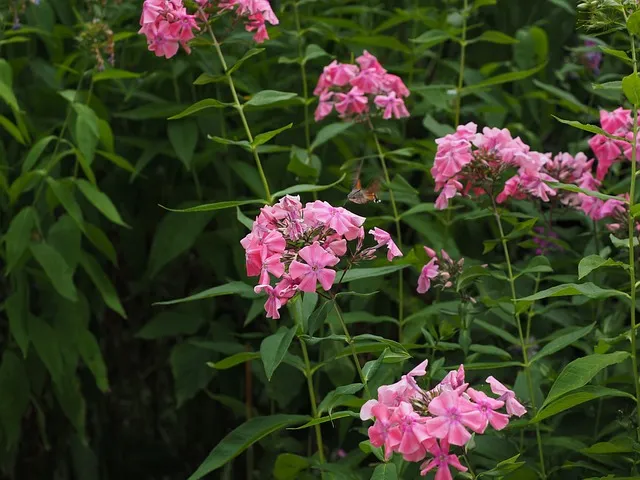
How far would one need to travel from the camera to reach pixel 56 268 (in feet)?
7.68

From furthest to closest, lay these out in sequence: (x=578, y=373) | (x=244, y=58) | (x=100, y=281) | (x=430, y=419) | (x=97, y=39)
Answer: (x=100, y=281) < (x=97, y=39) < (x=244, y=58) < (x=578, y=373) < (x=430, y=419)

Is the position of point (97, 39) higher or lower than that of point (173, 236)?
higher

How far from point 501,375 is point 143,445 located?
3.57ft

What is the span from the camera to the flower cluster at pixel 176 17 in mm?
1887

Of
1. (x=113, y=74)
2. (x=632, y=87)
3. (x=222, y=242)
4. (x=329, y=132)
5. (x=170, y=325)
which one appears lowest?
(x=170, y=325)

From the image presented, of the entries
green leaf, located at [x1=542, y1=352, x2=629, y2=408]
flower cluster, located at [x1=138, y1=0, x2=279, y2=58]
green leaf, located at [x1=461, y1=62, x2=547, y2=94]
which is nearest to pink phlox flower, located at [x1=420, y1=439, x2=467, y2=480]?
green leaf, located at [x1=542, y1=352, x2=629, y2=408]

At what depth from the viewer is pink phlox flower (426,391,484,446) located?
4.56 feet

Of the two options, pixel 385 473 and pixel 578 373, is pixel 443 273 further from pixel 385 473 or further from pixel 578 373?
pixel 385 473

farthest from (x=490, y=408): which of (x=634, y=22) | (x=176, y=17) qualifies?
(x=176, y=17)

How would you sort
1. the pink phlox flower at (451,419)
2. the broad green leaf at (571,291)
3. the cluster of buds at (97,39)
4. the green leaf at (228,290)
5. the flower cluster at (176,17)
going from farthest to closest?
the cluster of buds at (97,39), the flower cluster at (176,17), the green leaf at (228,290), the broad green leaf at (571,291), the pink phlox flower at (451,419)

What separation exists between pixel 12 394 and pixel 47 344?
15 cm

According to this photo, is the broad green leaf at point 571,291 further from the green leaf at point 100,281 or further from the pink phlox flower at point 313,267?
the green leaf at point 100,281

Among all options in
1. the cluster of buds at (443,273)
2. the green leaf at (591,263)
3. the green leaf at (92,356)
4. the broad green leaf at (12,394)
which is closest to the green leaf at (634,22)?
the green leaf at (591,263)

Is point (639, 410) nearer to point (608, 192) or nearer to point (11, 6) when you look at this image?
point (608, 192)
